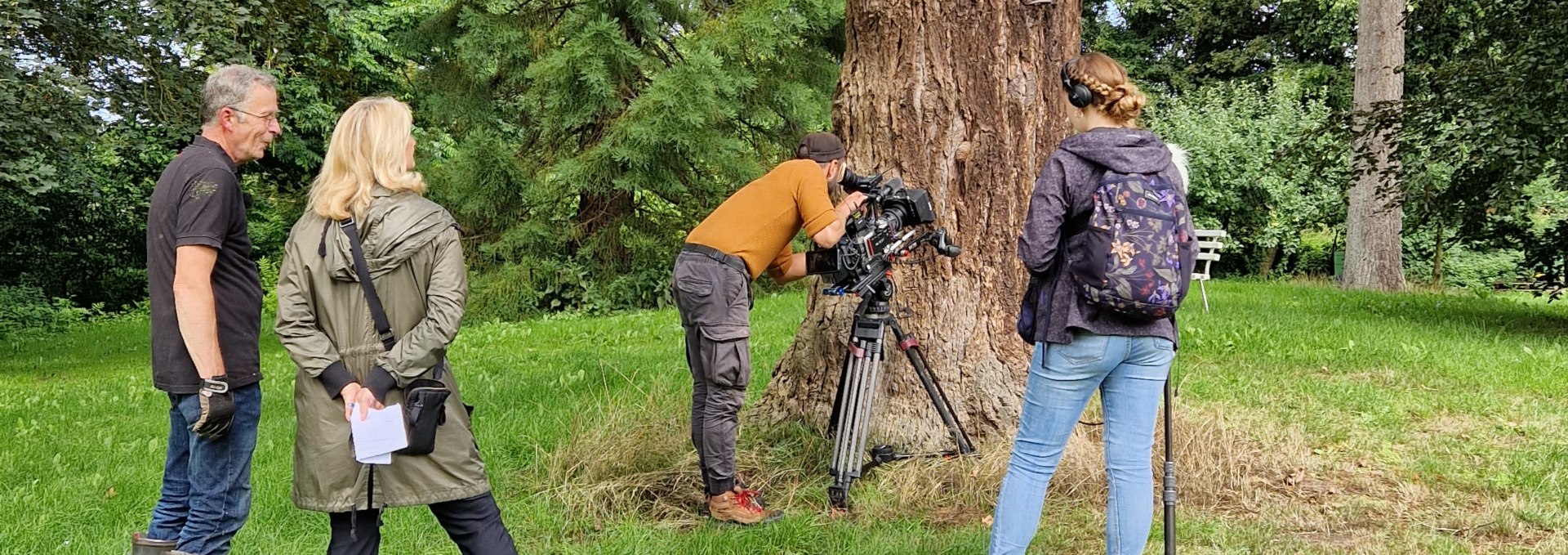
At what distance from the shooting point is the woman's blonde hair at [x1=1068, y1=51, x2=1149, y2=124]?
3.10m

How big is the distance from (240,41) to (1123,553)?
13564 mm

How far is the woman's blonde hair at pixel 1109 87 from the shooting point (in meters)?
3.10

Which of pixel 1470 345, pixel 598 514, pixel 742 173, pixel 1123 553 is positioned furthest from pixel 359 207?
pixel 742 173

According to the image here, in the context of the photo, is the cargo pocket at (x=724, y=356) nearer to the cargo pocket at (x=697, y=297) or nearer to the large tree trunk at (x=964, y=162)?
the cargo pocket at (x=697, y=297)

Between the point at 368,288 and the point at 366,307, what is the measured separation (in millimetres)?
63

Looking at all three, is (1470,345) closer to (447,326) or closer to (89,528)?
(447,326)

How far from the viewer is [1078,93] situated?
3.12 metres

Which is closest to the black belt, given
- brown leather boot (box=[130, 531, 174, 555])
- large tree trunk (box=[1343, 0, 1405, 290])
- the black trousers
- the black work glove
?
the black trousers

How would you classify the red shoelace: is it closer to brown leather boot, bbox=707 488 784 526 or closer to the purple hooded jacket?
brown leather boot, bbox=707 488 784 526

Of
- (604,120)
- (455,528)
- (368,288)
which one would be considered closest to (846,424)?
(455,528)

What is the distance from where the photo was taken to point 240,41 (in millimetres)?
13719

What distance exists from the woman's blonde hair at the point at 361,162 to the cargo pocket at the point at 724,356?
62.9 inches

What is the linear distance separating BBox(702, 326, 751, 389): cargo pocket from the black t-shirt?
1.63m

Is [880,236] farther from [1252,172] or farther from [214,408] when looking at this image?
[1252,172]
